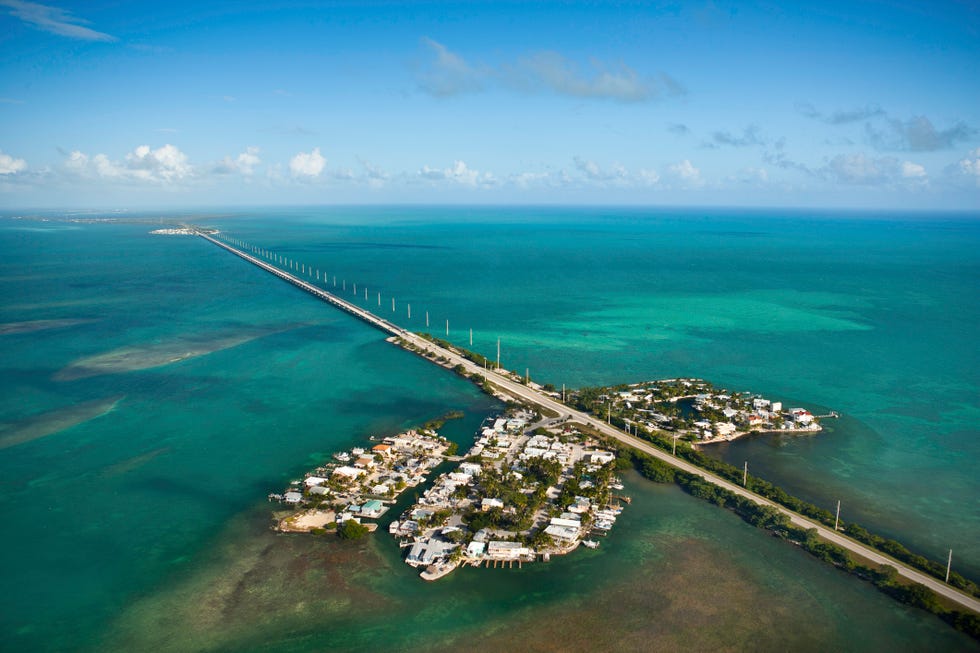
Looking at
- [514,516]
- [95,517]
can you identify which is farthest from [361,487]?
[95,517]

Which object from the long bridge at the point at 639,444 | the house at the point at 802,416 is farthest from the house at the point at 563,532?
the house at the point at 802,416

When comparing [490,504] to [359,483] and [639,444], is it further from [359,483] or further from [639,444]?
[639,444]

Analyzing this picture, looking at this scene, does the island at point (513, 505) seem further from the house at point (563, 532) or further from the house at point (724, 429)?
the house at point (724, 429)

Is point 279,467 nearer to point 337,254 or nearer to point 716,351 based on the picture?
point 716,351

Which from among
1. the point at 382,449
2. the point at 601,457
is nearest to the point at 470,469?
the point at 382,449

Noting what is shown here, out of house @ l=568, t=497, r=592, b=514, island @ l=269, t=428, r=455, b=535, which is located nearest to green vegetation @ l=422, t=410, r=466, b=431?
island @ l=269, t=428, r=455, b=535

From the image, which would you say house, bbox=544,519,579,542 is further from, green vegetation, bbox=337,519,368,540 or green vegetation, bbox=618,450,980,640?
green vegetation, bbox=337,519,368,540

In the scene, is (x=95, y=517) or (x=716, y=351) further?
(x=716, y=351)
